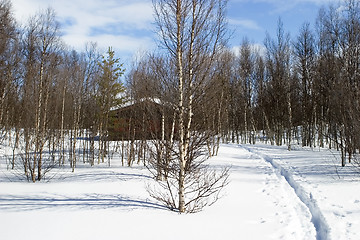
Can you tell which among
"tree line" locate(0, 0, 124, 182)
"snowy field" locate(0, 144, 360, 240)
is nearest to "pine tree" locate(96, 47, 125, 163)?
"tree line" locate(0, 0, 124, 182)

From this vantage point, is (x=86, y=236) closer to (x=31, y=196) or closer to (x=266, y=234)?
(x=266, y=234)

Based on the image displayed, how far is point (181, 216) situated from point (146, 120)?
6.24 m

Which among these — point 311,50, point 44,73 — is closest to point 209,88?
point 44,73

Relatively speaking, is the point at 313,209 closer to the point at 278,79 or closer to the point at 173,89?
the point at 173,89

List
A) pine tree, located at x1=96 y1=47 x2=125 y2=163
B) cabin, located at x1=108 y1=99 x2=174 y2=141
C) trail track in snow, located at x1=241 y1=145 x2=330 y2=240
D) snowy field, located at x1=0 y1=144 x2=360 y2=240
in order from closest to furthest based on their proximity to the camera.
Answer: snowy field, located at x1=0 y1=144 x2=360 y2=240 → trail track in snow, located at x1=241 y1=145 x2=330 y2=240 → cabin, located at x1=108 y1=99 x2=174 y2=141 → pine tree, located at x1=96 y1=47 x2=125 y2=163

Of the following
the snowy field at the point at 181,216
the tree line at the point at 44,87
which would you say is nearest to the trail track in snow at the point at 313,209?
the snowy field at the point at 181,216

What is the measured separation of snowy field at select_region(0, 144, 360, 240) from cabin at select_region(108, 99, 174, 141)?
1698 mm

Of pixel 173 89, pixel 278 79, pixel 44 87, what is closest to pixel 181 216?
pixel 173 89

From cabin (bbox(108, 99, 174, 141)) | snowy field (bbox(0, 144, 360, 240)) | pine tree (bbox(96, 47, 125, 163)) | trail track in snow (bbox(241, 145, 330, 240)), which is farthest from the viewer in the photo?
pine tree (bbox(96, 47, 125, 163))

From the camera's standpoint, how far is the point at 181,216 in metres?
5.01

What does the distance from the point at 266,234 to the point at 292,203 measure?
2.26m

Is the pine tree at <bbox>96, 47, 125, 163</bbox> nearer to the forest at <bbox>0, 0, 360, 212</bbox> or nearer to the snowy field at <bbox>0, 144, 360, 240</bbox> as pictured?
the forest at <bbox>0, 0, 360, 212</bbox>

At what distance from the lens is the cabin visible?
9.18 meters

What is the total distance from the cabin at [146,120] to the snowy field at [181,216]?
1.70 m
